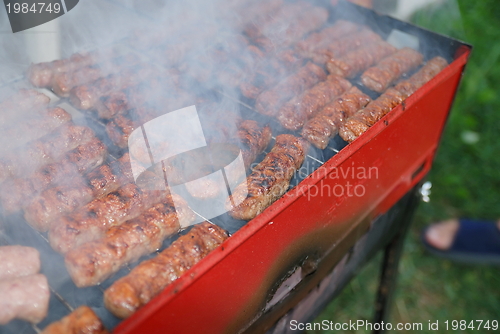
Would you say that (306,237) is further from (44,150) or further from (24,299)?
(44,150)

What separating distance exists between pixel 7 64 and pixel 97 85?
815 mm

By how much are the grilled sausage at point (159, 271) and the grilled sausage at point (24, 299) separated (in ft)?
1.02

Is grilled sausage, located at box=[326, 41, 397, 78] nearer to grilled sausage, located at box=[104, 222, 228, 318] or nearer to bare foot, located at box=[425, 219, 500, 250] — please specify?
grilled sausage, located at box=[104, 222, 228, 318]

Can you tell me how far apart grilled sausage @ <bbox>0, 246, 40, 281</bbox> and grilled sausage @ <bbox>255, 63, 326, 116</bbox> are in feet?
6.24

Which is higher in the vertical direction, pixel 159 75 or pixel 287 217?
pixel 159 75

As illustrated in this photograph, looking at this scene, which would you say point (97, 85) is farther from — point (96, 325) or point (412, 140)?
point (412, 140)

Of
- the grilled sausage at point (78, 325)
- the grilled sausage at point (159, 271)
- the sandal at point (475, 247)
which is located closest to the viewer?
the grilled sausage at point (78, 325)

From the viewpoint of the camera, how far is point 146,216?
8.14 ft

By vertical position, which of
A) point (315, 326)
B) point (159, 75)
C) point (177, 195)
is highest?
point (159, 75)

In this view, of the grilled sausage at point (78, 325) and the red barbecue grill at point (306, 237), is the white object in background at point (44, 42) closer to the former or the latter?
the red barbecue grill at point (306, 237)

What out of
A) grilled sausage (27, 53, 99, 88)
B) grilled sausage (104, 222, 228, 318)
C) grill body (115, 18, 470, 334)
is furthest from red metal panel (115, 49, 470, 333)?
grilled sausage (27, 53, 99, 88)

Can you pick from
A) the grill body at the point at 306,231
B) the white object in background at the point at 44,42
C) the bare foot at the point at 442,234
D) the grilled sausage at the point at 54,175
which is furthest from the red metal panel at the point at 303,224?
the white object in background at the point at 44,42

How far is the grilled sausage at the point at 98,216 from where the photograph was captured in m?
2.39

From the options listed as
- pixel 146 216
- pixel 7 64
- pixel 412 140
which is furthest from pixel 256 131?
pixel 7 64
